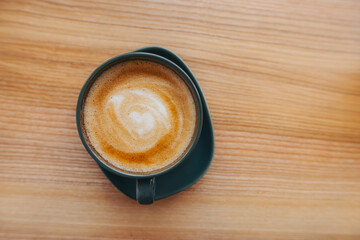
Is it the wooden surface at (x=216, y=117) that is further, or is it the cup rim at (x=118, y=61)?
the wooden surface at (x=216, y=117)

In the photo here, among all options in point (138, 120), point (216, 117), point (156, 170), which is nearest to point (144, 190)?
point (156, 170)

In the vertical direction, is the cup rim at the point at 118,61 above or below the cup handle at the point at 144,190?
above

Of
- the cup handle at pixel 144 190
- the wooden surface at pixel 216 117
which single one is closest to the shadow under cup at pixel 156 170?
the cup handle at pixel 144 190

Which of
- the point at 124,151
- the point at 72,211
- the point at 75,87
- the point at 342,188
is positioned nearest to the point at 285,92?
the point at 342,188

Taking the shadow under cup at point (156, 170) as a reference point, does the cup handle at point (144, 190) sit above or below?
below

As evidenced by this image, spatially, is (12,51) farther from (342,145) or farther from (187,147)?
(342,145)

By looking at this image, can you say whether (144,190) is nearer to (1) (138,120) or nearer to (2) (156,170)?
(2) (156,170)

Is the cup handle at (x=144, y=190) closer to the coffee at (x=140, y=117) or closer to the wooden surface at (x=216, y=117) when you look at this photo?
the coffee at (x=140, y=117)

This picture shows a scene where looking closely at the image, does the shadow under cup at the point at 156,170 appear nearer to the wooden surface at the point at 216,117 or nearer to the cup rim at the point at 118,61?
the cup rim at the point at 118,61
